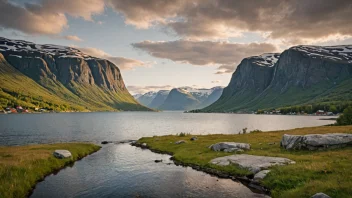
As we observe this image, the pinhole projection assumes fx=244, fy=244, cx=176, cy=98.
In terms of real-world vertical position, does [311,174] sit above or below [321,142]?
below

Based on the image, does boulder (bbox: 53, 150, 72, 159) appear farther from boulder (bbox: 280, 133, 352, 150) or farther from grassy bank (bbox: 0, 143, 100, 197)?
boulder (bbox: 280, 133, 352, 150)

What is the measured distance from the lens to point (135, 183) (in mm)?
32688

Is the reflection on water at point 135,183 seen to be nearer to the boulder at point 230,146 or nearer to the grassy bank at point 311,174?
the grassy bank at point 311,174

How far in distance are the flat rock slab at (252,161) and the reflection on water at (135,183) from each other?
3702 mm

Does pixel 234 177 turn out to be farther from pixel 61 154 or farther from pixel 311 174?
pixel 61 154

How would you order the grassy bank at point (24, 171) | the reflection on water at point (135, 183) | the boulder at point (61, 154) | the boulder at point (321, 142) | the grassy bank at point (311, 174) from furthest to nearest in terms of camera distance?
the boulder at point (61, 154), the boulder at point (321, 142), the reflection on water at point (135, 183), the grassy bank at point (24, 171), the grassy bank at point (311, 174)

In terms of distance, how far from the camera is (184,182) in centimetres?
3291

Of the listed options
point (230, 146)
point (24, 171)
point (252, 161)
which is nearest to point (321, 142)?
point (252, 161)

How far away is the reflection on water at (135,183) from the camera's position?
28.8 metres

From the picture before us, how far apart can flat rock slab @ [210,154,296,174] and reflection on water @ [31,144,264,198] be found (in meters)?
3.70

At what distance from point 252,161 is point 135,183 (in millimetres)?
17227

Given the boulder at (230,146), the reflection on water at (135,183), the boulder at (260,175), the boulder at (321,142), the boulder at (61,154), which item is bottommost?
the reflection on water at (135,183)

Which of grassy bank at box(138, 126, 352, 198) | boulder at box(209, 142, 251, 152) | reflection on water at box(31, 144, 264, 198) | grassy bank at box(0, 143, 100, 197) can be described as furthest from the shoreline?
grassy bank at box(0, 143, 100, 197)

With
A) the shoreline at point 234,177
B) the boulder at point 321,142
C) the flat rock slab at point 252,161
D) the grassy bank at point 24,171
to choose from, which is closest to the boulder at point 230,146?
the flat rock slab at point 252,161
